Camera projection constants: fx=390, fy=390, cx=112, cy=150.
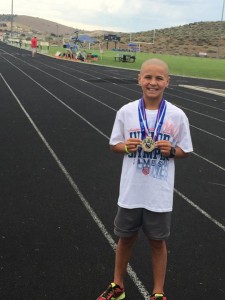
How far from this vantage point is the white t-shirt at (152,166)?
290 centimetres

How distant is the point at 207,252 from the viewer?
414cm

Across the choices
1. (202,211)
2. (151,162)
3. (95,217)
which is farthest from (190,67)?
(151,162)

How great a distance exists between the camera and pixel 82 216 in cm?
484

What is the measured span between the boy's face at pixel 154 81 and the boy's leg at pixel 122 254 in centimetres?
114

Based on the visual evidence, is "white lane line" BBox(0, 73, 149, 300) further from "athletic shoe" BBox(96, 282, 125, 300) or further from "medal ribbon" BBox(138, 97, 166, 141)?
"medal ribbon" BBox(138, 97, 166, 141)

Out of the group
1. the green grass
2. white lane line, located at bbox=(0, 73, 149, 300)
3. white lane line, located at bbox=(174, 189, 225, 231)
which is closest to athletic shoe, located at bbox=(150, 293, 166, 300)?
white lane line, located at bbox=(0, 73, 149, 300)

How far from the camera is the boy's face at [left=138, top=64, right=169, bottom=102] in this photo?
287 centimetres

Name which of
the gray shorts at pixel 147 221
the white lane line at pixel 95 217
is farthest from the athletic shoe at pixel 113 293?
the gray shorts at pixel 147 221

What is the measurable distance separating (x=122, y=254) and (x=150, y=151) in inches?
37.9

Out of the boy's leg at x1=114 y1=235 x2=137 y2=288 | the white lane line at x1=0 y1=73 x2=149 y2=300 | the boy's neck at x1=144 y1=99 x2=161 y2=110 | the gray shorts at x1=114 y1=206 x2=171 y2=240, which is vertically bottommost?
the white lane line at x1=0 y1=73 x2=149 y2=300

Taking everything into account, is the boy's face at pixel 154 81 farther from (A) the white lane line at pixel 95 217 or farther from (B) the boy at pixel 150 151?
(A) the white lane line at pixel 95 217

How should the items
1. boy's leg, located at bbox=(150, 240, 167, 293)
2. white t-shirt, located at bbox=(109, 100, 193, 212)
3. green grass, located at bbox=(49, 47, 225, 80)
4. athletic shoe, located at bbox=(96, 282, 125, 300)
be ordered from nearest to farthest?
1. white t-shirt, located at bbox=(109, 100, 193, 212)
2. boy's leg, located at bbox=(150, 240, 167, 293)
3. athletic shoe, located at bbox=(96, 282, 125, 300)
4. green grass, located at bbox=(49, 47, 225, 80)

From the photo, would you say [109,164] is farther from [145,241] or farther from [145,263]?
[145,263]

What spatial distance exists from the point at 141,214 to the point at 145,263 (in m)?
1.08
